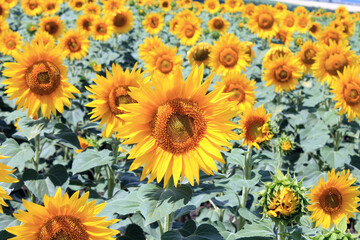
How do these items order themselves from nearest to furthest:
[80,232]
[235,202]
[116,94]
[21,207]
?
[80,232]
[116,94]
[235,202]
[21,207]

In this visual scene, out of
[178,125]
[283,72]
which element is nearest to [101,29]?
[283,72]

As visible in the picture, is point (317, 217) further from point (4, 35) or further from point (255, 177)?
point (4, 35)

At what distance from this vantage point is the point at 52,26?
585cm

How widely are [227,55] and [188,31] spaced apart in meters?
2.13

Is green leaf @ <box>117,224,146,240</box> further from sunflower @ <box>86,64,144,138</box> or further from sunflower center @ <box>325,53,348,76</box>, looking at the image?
sunflower center @ <box>325,53,348,76</box>

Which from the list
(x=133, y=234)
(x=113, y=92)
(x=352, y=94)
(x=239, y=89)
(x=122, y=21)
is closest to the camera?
(x=133, y=234)

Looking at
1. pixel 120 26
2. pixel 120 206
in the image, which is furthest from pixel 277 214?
pixel 120 26

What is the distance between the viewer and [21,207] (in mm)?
3023

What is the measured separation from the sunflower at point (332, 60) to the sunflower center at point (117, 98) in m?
2.83

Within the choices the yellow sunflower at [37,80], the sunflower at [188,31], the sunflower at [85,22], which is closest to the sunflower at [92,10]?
the sunflower at [85,22]

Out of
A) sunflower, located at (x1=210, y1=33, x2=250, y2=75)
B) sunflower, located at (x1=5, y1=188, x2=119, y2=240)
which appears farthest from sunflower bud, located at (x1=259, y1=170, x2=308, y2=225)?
sunflower, located at (x1=210, y1=33, x2=250, y2=75)

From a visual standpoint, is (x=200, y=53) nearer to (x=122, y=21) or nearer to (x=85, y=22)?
(x=122, y=21)

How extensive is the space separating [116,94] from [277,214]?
1.23 meters

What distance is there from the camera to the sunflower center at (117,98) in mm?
2293
